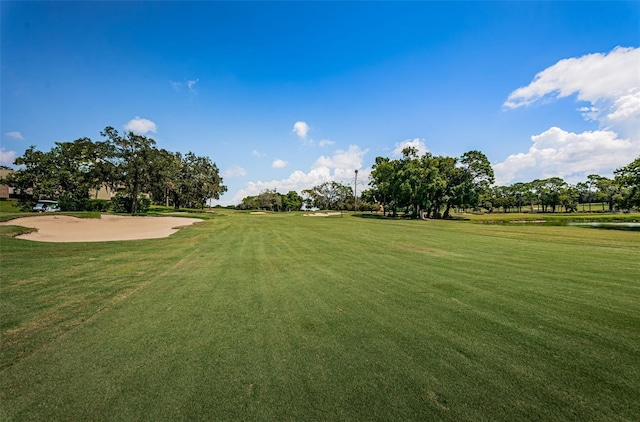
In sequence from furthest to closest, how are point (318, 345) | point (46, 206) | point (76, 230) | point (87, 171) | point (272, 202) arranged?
point (272, 202) < point (87, 171) < point (46, 206) < point (76, 230) < point (318, 345)

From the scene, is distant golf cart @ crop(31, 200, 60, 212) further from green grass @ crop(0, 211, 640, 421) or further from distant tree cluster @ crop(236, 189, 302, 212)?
distant tree cluster @ crop(236, 189, 302, 212)

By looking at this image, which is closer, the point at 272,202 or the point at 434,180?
the point at 434,180

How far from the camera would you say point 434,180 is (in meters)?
44.3

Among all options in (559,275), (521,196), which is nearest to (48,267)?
(559,275)

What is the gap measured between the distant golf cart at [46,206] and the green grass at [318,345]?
39.7 meters

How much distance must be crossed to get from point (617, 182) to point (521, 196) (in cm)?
9105

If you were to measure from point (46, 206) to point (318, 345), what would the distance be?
50.9 metres

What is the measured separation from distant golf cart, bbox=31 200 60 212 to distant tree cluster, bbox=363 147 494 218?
168 feet

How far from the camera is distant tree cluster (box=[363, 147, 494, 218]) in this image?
44.5 meters

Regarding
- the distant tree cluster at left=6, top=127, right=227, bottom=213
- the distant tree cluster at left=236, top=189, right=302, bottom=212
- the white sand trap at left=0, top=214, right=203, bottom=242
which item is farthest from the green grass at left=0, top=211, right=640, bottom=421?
the distant tree cluster at left=236, top=189, right=302, bottom=212

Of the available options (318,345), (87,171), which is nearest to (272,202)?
(87,171)

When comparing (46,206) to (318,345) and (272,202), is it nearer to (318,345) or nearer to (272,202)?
(318,345)

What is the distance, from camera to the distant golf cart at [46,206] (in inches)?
1407

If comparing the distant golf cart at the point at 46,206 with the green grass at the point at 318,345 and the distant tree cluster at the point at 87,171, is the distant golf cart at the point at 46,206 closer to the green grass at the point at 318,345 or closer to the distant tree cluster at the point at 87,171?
the distant tree cluster at the point at 87,171
